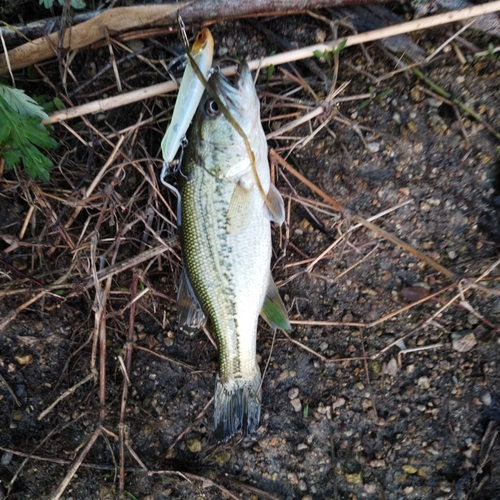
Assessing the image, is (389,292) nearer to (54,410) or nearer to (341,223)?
(341,223)

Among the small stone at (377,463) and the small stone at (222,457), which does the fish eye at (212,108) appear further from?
the small stone at (377,463)

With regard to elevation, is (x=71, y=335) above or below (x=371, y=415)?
above

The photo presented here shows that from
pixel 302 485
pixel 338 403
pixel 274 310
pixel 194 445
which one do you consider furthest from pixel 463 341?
pixel 194 445

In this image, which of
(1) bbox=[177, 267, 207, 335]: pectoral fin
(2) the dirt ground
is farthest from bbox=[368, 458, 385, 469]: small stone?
(1) bbox=[177, 267, 207, 335]: pectoral fin

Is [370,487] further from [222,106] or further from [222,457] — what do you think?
[222,106]

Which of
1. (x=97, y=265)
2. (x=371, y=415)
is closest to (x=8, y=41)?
(x=97, y=265)

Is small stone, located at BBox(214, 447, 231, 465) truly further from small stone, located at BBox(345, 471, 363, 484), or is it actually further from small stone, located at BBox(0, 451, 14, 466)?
small stone, located at BBox(0, 451, 14, 466)

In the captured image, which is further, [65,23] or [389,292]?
[389,292]

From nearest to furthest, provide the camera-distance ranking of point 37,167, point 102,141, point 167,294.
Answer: point 37,167
point 102,141
point 167,294
